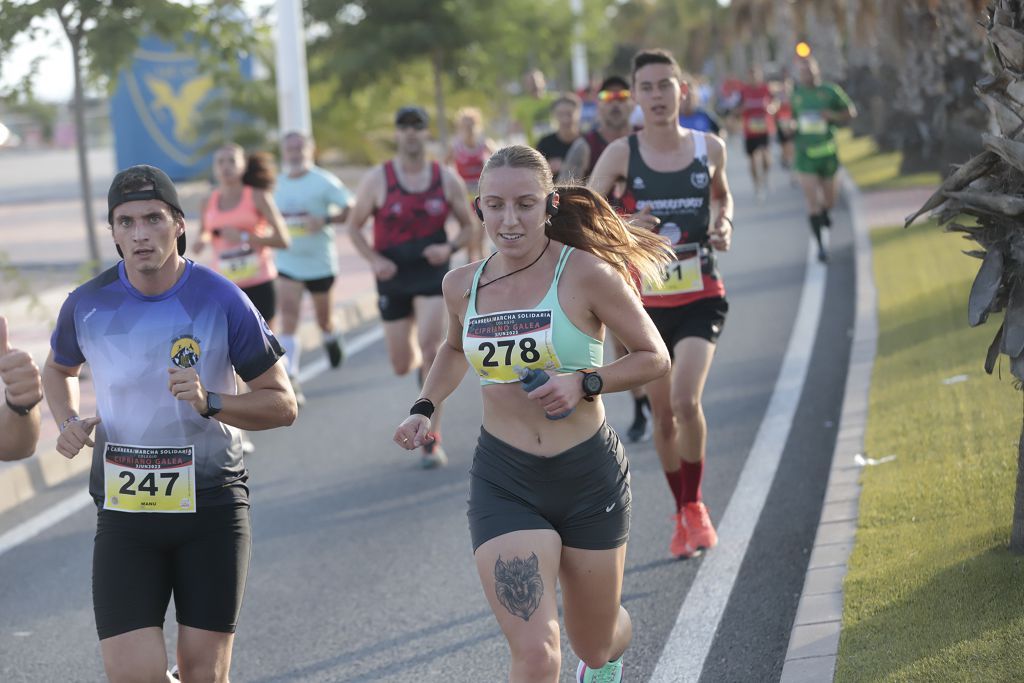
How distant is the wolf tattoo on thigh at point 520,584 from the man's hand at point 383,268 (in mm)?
5070

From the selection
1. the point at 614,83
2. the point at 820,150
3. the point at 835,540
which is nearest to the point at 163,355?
the point at 835,540

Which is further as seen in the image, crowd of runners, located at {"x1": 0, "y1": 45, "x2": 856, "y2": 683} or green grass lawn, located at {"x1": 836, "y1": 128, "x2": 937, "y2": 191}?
green grass lawn, located at {"x1": 836, "y1": 128, "x2": 937, "y2": 191}

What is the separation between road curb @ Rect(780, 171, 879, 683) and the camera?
4.98 metres

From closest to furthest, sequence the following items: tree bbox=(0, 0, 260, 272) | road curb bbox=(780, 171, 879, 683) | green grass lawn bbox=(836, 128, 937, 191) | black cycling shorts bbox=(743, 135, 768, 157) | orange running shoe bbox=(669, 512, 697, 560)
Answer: road curb bbox=(780, 171, 879, 683) → orange running shoe bbox=(669, 512, 697, 560) → tree bbox=(0, 0, 260, 272) → black cycling shorts bbox=(743, 135, 768, 157) → green grass lawn bbox=(836, 128, 937, 191)

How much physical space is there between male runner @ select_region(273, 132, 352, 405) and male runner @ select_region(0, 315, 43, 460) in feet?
22.0

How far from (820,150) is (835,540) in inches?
426

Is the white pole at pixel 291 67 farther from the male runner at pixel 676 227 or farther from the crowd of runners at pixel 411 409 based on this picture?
the crowd of runners at pixel 411 409

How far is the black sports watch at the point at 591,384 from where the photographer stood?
4.25m

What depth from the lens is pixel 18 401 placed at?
168 inches

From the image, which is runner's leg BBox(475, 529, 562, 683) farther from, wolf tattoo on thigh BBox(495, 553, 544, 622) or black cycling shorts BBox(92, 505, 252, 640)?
black cycling shorts BBox(92, 505, 252, 640)

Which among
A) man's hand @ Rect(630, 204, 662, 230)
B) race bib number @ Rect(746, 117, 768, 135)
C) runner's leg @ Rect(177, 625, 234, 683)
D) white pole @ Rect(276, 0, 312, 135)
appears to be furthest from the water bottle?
race bib number @ Rect(746, 117, 768, 135)

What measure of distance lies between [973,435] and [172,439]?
4429mm

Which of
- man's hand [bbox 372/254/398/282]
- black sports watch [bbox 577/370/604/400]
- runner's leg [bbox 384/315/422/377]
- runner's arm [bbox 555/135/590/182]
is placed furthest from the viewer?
runner's arm [bbox 555/135/590/182]

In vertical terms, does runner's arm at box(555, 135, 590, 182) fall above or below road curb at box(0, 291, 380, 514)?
above
